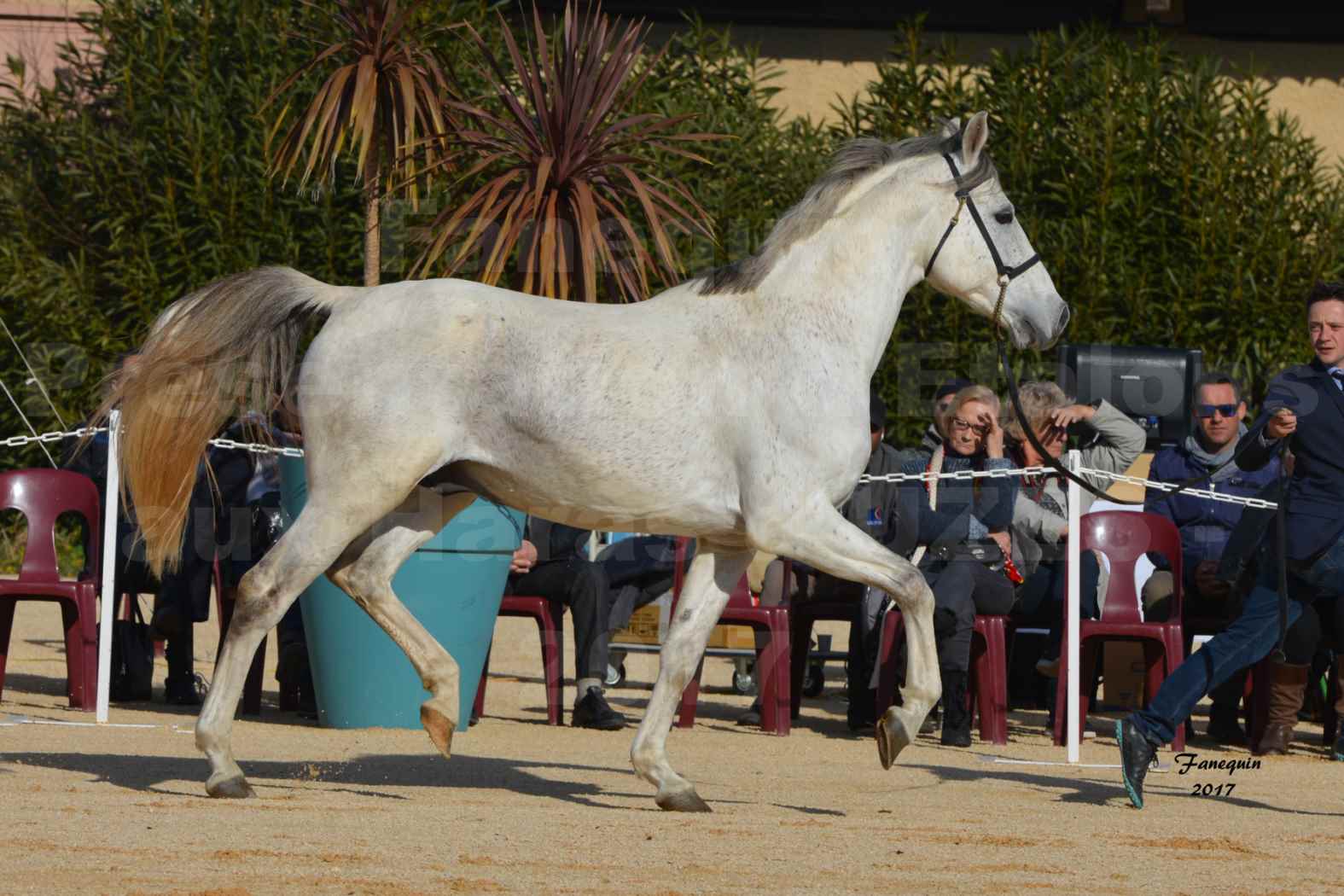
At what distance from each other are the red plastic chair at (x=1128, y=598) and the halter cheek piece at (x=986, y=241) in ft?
7.70

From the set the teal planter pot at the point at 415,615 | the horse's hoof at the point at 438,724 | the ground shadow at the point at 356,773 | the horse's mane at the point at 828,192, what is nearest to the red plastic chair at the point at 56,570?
the teal planter pot at the point at 415,615

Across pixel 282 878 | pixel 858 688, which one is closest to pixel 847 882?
pixel 282 878

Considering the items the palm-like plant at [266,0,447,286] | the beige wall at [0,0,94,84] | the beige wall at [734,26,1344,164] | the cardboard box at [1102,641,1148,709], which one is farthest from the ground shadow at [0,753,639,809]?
the beige wall at [734,26,1344,164]

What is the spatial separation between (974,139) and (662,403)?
1.36 meters

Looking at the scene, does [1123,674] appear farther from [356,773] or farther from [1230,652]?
[356,773]

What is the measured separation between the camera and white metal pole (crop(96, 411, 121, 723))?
790 centimetres

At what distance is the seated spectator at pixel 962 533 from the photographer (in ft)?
26.6

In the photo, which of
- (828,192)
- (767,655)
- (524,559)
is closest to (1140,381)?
(767,655)

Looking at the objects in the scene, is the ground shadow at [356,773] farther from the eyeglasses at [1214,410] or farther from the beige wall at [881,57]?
the beige wall at [881,57]

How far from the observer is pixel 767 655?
8.39 metres

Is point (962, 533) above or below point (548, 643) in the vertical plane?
above

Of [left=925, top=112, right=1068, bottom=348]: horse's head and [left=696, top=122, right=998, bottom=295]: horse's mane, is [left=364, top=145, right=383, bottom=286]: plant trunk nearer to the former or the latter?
[left=696, top=122, right=998, bottom=295]: horse's mane

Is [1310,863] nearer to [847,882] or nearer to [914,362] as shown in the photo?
[847,882]

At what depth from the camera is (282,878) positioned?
4207 mm
